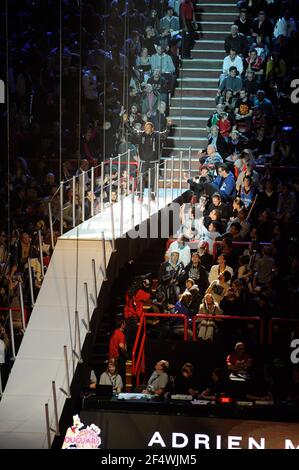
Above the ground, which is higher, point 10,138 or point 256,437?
point 10,138

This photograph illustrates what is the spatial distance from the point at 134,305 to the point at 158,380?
0.94 m

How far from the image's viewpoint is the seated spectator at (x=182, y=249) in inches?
393

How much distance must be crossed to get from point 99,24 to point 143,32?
58 cm

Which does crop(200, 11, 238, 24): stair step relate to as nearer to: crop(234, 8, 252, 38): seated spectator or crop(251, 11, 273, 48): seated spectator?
crop(234, 8, 252, 38): seated spectator

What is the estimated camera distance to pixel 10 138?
1209 cm

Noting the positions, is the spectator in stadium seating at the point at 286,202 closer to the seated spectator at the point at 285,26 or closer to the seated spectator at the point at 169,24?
the seated spectator at the point at 285,26

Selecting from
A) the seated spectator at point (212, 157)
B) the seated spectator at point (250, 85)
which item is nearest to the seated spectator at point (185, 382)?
the seated spectator at point (212, 157)

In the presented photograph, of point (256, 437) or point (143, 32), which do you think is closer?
point (256, 437)

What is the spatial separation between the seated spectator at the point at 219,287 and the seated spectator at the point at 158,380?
0.86 m

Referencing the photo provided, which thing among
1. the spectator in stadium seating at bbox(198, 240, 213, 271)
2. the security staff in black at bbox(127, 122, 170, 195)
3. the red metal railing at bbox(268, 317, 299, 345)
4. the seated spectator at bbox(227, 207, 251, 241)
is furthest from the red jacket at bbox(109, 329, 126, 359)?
the security staff in black at bbox(127, 122, 170, 195)

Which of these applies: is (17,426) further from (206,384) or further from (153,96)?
(153,96)

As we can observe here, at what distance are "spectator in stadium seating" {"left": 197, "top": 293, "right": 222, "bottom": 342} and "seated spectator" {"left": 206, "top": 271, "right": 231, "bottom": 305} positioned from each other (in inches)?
4.2

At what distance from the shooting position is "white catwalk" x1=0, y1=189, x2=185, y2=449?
8.02 meters

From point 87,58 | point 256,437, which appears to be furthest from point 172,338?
point 87,58
